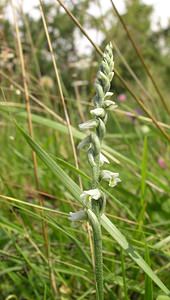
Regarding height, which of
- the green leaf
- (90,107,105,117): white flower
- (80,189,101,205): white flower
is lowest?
the green leaf

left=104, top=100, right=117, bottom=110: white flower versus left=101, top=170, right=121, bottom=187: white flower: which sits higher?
left=104, top=100, right=117, bottom=110: white flower

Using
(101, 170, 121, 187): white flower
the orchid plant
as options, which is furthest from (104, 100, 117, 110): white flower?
(101, 170, 121, 187): white flower

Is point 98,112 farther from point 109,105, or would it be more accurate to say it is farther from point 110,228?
point 110,228

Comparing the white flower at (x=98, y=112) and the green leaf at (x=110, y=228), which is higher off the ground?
the white flower at (x=98, y=112)

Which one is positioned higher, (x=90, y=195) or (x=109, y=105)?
(x=109, y=105)

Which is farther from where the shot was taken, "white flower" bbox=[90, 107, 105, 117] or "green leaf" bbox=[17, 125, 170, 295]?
"green leaf" bbox=[17, 125, 170, 295]

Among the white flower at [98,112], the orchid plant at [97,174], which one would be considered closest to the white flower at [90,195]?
the orchid plant at [97,174]

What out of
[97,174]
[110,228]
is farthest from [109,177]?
[110,228]

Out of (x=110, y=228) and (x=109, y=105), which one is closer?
(x=109, y=105)

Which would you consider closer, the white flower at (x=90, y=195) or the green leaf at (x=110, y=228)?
the white flower at (x=90, y=195)

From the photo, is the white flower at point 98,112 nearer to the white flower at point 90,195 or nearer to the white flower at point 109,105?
the white flower at point 109,105

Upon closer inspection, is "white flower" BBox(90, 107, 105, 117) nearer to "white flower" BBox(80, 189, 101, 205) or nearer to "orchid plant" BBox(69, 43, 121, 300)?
"orchid plant" BBox(69, 43, 121, 300)
